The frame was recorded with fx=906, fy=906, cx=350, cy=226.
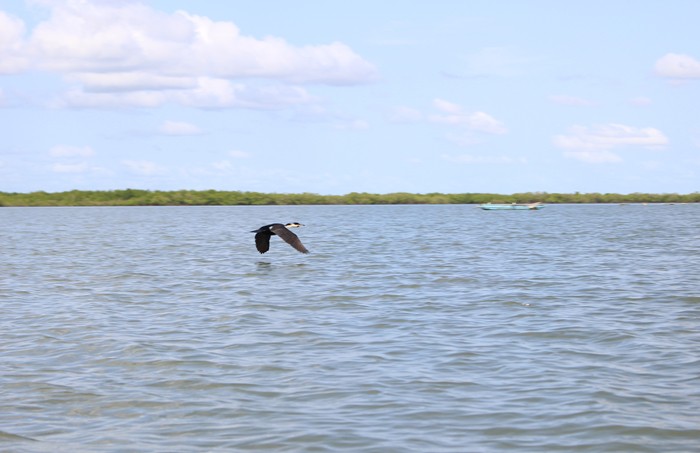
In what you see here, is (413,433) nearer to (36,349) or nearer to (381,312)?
(36,349)

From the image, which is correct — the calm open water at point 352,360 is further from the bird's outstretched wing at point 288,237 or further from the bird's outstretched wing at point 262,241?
the bird's outstretched wing at point 262,241

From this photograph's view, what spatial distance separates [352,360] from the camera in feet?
36.1

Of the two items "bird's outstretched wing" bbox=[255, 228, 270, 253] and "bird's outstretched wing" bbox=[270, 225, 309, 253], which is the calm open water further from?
"bird's outstretched wing" bbox=[255, 228, 270, 253]

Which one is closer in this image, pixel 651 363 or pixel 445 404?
pixel 445 404

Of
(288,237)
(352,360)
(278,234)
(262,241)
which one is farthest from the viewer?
(262,241)

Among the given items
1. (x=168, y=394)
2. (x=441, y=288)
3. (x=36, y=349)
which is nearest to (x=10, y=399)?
(x=168, y=394)

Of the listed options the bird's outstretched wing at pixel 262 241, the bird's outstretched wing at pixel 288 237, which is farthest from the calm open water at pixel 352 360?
the bird's outstretched wing at pixel 262 241

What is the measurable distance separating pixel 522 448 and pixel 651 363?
3.86 metres

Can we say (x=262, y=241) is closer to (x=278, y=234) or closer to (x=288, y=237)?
(x=278, y=234)

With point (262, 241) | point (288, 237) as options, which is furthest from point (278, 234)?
point (262, 241)

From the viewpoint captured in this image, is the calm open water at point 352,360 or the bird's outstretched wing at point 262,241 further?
the bird's outstretched wing at point 262,241

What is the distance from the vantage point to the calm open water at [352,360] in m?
8.02

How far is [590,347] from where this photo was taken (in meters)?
11.8

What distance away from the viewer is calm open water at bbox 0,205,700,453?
26.3ft
